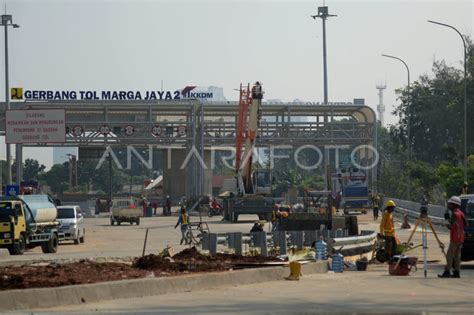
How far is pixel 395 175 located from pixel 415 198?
7208mm

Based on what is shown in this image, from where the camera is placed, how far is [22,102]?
84.4 metres

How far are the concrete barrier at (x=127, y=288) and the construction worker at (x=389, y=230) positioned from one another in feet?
15.3

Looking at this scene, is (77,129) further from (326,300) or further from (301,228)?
(326,300)

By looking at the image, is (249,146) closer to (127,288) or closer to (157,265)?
(157,265)

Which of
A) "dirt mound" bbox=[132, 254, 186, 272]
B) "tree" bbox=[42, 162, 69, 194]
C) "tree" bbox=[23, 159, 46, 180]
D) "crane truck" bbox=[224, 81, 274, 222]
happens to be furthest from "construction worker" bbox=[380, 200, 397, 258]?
"tree" bbox=[42, 162, 69, 194]

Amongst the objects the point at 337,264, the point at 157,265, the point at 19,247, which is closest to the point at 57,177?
the point at 19,247

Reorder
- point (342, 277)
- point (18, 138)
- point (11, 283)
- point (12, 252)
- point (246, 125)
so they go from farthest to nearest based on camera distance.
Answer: point (246, 125) → point (18, 138) → point (12, 252) → point (342, 277) → point (11, 283)

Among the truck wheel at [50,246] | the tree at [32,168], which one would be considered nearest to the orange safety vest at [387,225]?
the truck wheel at [50,246]

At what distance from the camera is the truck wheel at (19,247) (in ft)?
111

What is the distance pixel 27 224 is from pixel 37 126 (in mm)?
27313

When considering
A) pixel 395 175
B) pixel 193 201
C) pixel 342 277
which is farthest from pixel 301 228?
pixel 395 175

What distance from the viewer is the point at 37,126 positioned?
62281 millimetres

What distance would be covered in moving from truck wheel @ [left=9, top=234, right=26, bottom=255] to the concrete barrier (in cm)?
1412

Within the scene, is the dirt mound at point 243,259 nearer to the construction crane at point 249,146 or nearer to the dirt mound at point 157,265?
the dirt mound at point 157,265
